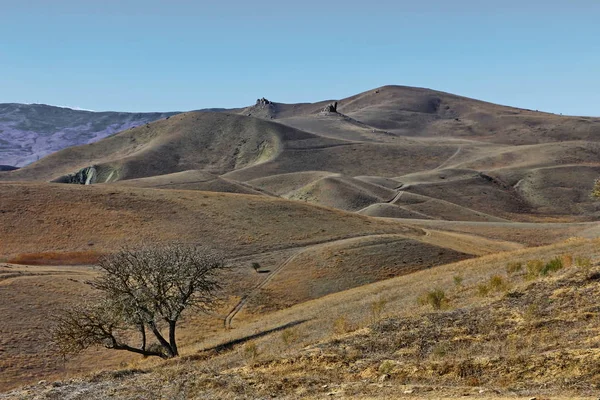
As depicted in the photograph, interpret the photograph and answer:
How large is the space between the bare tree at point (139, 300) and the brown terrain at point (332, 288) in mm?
2171

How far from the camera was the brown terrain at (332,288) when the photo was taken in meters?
14.6

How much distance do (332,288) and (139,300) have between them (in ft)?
71.6

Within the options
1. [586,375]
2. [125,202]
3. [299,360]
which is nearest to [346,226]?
[125,202]

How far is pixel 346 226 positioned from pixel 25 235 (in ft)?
116

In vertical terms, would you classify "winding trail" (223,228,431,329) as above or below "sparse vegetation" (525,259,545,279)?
below

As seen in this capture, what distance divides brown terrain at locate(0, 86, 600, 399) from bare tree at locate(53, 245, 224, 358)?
217 cm

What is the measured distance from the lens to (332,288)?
4941 centimetres

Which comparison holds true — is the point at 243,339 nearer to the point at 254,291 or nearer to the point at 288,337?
the point at 288,337

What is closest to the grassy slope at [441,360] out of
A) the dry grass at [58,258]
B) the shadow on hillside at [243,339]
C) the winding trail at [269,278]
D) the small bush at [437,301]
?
the small bush at [437,301]

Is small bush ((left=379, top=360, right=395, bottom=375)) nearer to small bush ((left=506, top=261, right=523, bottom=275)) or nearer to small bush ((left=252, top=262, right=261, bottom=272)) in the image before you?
small bush ((left=506, top=261, right=523, bottom=275))

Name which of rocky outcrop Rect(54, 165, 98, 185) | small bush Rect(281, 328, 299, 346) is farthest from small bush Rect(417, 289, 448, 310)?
rocky outcrop Rect(54, 165, 98, 185)

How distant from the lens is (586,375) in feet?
39.5

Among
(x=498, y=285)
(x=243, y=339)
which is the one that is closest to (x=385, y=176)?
(x=243, y=339)

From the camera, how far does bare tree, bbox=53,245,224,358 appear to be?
2948 centimetres
